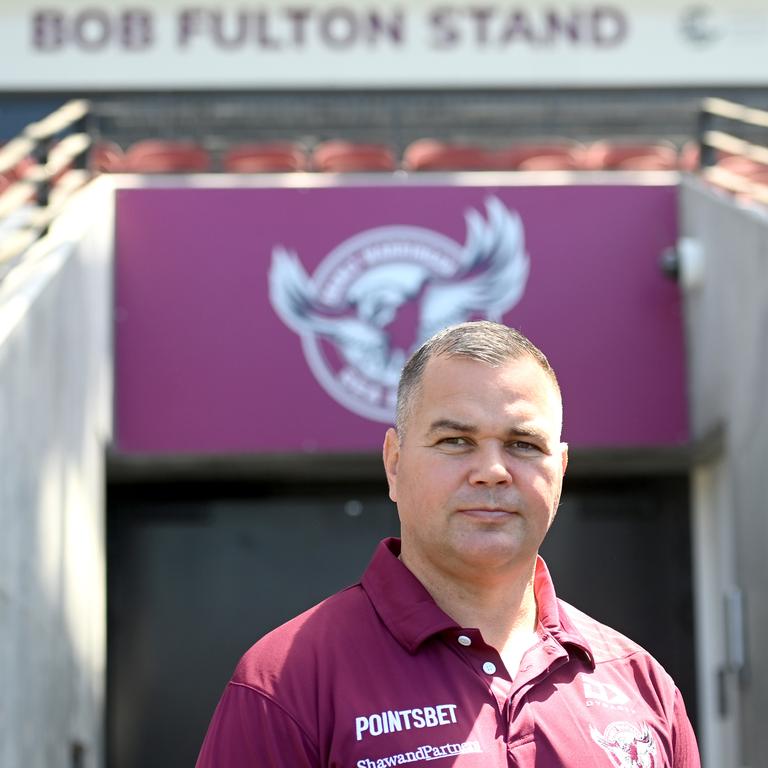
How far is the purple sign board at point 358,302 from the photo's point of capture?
7613 mm

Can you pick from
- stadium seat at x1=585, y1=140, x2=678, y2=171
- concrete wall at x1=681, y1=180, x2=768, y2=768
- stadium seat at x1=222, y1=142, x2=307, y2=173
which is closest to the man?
concrete wall at x1=681, y1=180, x2=768, y2=768

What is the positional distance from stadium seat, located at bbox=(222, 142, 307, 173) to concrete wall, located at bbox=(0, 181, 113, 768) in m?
1.81

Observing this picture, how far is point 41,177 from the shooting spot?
6949 mm

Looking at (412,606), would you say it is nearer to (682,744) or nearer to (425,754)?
(425,754)

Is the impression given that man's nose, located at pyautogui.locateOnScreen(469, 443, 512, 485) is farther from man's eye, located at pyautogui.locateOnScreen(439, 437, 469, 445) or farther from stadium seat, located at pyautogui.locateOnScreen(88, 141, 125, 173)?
stadium seat, located at pyautogui.locateOnScreen(88, 141, 125, 173)

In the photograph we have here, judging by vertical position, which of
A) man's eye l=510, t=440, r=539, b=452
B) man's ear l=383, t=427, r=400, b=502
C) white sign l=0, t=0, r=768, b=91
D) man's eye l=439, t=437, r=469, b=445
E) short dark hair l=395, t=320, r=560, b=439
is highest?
white sign l=0, t=0, r=768, b=91

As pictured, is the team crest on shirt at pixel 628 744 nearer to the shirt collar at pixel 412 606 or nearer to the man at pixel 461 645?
the man at pixel 461 645

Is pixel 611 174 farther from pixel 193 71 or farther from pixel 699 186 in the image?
pixel 193 71

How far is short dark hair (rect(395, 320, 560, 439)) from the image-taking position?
2.42 meters

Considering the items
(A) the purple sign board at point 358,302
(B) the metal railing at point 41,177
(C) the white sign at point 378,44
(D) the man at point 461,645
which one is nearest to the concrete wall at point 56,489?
(B) the metal railing at point 41,177

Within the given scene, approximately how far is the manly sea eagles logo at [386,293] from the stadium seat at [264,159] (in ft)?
5.65

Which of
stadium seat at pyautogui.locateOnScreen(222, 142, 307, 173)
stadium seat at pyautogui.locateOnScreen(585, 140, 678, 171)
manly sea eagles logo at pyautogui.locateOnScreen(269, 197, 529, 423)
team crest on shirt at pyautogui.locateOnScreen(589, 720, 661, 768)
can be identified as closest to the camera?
team crest on shirt at pyautogui.locateOnScreen(589, 720, 661, 768)

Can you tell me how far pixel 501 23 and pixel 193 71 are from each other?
8.26 feet

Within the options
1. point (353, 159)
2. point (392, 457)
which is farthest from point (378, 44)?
point (392, 457)
